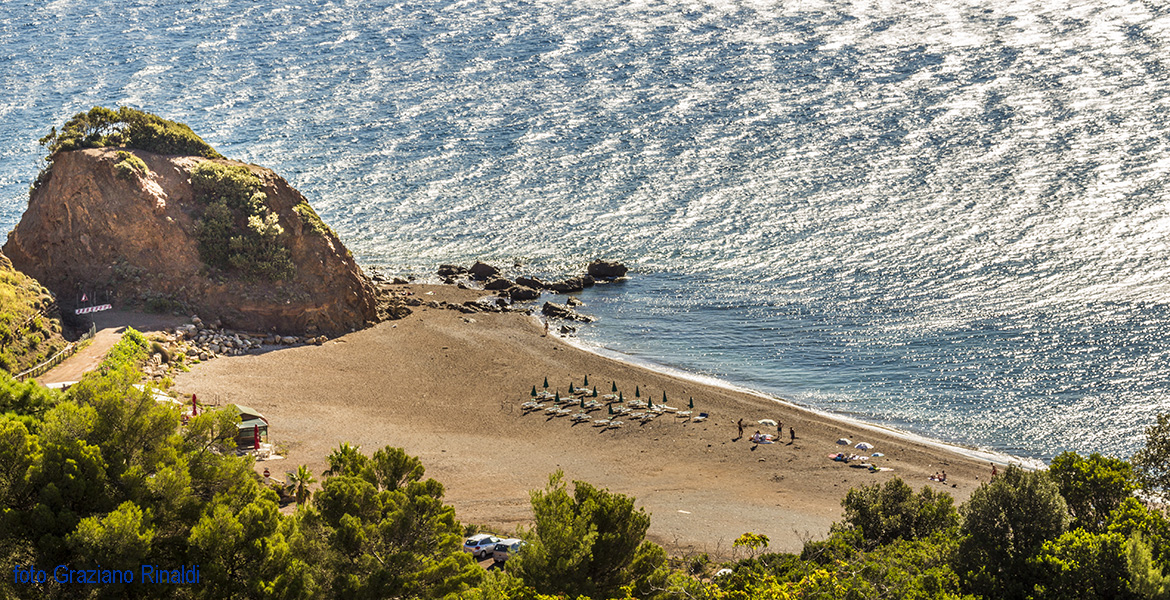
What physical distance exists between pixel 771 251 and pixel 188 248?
46263 mm

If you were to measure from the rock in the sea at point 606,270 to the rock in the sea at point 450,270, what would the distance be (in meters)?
11.3

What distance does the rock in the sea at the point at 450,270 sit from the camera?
274 ft

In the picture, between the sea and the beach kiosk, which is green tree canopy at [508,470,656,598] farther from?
the sea

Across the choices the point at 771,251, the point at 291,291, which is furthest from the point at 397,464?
the point at 771,251

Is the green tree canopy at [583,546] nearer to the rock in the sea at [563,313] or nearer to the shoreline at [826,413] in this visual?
the shoreline at [826,413]

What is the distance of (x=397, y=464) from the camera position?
89.8ft

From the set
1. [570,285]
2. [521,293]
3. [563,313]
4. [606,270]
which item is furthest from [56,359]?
[606,270]

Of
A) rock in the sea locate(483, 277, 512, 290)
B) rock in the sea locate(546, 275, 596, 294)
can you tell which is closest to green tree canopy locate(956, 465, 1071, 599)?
rock in the sea locate(546, 275, 596, 294)

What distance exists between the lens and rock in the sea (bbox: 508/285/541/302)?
78250mm

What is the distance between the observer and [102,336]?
5784 cm

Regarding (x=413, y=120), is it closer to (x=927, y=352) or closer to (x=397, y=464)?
(x=927, y=352)

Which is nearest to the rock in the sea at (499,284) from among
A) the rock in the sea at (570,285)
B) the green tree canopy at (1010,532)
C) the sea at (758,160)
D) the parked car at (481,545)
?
the rock in the sea at (570,285)

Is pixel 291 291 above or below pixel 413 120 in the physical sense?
below

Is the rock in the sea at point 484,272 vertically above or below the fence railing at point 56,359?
above
